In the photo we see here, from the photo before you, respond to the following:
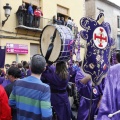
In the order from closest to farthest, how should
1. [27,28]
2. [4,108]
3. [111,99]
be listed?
[111,99] → [4,108] → [27,28]

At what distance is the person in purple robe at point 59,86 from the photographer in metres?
4.28

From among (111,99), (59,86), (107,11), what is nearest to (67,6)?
(107,11)

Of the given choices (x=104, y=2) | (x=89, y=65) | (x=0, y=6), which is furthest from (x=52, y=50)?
(x=104, y=2)

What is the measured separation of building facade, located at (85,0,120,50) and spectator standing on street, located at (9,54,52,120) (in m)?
18.1

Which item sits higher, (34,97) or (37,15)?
(37,15)

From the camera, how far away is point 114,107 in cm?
199

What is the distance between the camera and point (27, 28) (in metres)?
13.9

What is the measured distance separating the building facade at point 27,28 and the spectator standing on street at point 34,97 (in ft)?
33.0

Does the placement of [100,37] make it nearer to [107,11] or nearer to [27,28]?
[27,28]

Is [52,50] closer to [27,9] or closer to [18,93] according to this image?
[18,93]

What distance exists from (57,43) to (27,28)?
32.9 ft

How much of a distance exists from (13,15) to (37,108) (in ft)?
36.5

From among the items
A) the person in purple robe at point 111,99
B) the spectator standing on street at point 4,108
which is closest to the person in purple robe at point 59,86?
the spectator standing on street at point 4,108

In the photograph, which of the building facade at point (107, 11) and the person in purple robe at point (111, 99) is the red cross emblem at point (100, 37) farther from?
the building facade at point (107, 11)
